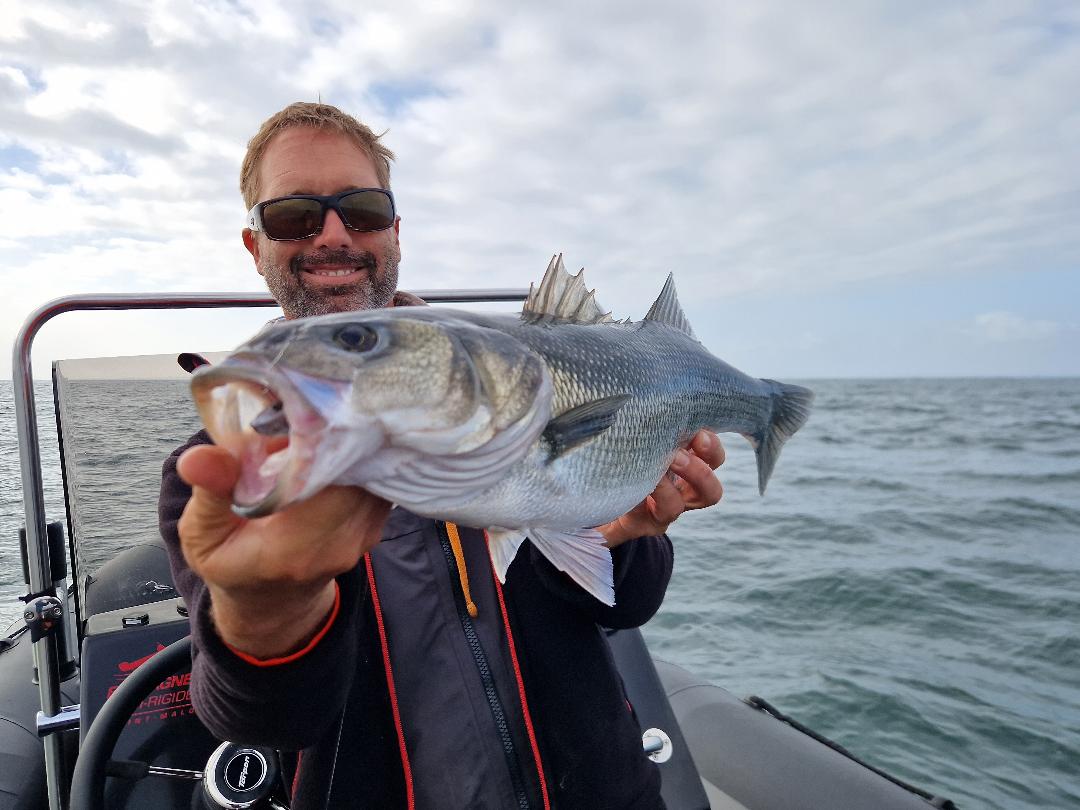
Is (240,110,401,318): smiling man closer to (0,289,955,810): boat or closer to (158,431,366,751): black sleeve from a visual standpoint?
(0,289,955,810): boat

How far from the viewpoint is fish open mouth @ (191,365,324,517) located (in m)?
1.07

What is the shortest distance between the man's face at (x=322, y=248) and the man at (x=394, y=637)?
0.4 inches

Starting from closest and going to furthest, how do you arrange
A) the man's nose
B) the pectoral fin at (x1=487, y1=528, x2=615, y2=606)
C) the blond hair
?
the pectoral fin at (x1=487, y1=528, x2=615, y2=606) < the man's nose < the blond hair

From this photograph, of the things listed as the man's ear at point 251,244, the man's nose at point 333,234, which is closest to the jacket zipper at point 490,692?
the man's nose at point 333,234

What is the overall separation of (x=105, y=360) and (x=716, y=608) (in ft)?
24.6

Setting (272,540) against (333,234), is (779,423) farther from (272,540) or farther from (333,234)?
(272,540)

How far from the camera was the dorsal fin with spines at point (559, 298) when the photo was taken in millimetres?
2027

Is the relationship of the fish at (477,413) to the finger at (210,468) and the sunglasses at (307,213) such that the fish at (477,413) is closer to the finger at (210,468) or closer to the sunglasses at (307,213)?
the finger at (210,468)

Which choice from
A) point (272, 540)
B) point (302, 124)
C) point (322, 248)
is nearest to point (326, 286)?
point (322, 248)

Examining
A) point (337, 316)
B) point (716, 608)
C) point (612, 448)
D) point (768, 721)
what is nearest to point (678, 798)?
point (768, 721)

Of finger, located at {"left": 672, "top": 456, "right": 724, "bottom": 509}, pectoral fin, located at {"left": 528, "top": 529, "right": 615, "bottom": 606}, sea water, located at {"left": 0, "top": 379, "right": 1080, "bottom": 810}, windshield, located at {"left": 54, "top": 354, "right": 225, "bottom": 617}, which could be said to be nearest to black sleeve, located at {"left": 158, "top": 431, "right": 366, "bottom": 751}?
pectoral fin, located at {"left": 528, "top": 529, "right": 615, "bottom": 606}

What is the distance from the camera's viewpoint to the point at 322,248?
109 inches

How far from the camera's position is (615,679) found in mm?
2340

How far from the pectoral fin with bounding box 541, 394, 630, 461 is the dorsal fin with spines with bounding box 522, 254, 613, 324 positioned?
341 mm
